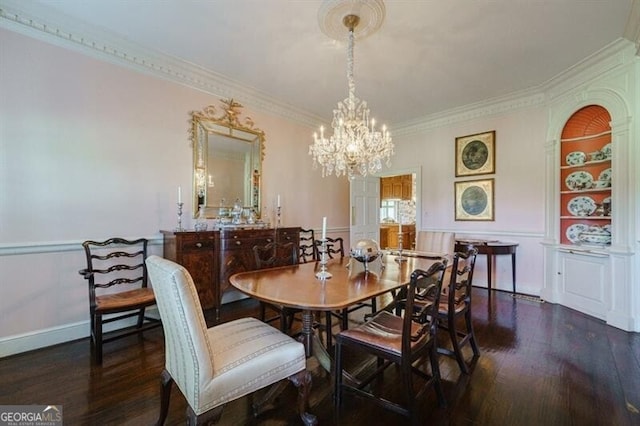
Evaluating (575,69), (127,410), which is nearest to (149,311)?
(127,410)

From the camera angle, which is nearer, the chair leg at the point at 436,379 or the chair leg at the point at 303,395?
the chair leg at the point at 303,395

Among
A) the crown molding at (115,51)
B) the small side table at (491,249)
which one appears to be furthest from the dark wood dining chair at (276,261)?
the small side table at (491,249)

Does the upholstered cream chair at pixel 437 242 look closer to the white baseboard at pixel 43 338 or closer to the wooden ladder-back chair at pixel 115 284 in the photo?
the wooden ladder-back chair at pixel 115 284

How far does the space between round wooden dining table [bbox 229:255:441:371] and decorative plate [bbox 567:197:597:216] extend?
255 cm

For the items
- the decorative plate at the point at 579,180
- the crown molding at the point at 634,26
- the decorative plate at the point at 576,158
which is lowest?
the decorative plate at the point at 579,180

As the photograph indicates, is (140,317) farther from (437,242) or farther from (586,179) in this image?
(586,179)

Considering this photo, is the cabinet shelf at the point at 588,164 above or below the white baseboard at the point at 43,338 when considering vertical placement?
above

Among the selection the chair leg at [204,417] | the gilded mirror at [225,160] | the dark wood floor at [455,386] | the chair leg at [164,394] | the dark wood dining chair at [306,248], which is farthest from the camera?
the gilded mirror at [225,160]

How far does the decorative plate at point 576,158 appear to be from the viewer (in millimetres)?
3547

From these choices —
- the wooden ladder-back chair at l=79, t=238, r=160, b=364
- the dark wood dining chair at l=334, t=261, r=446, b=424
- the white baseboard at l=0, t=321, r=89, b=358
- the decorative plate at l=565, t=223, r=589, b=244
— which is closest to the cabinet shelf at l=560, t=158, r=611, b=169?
the decorative plate at l=565, t=223, r=589, b=244

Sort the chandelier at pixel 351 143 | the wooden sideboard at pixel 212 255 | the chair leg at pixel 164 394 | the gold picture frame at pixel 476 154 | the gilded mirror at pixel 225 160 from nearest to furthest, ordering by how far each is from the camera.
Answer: the chair leg at pixel 164 394 → the chandelier at pixel 351 143 → the wooden sideboard at pixel 212 255 → the gilded mirror at pixel 225 160 → the gold picture frame at pixel 476 154

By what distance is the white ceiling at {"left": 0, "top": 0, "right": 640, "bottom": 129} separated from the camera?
2348 millimetres

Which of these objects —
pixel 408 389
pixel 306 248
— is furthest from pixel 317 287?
pixel 306 248

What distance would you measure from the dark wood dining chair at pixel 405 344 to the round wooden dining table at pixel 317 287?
232 mm
